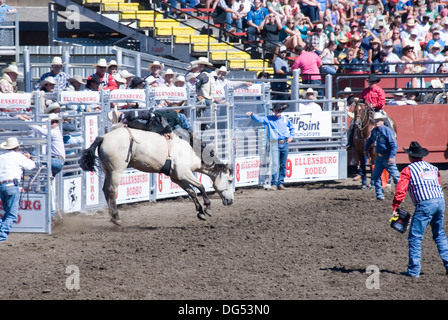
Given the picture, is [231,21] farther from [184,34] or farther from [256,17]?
[184,34]

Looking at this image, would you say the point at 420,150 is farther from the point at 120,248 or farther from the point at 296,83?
the point at 296,83

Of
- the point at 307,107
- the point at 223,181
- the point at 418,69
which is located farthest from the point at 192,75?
the point at 418,69

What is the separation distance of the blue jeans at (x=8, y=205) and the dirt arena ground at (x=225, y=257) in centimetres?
22

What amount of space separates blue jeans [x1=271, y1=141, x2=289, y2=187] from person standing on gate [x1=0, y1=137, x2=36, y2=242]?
6978mm

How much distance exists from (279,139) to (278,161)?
0.50 metres

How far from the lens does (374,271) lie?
29.2 ft

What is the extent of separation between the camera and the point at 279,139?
16.5 metres

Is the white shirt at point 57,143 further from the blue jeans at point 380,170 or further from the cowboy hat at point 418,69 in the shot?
the cowboy hat at point 418,69

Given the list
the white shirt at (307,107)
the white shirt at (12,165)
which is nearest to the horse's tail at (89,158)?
the white shirt at (12,165)

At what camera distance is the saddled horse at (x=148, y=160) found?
38.6 ft

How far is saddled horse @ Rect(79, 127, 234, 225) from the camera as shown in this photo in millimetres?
11758

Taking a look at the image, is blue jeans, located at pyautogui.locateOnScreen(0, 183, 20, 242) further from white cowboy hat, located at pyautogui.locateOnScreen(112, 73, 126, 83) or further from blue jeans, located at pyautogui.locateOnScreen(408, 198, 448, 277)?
blue jeans, located at pyautogui.locateOnScreen(408, 198, 448, 277)

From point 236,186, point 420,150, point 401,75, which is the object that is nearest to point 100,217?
point 236,186

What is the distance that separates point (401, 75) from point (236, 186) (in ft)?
18.1
